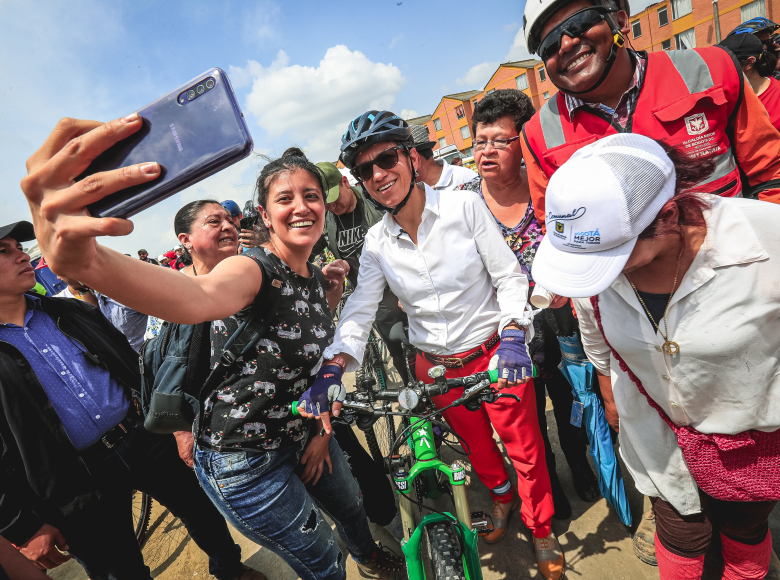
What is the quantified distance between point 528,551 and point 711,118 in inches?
124

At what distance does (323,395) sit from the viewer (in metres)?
1.83

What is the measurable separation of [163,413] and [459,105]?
48.5m

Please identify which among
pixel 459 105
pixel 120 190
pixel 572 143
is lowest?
pixel 572 143

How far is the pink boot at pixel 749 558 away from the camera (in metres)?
1.79

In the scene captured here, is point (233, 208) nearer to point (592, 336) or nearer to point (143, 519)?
point (592, 336)

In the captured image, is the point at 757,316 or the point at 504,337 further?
the point at 504,337

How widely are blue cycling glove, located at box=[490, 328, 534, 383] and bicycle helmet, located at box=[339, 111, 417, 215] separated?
1090 mm

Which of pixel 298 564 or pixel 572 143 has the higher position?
pixel 572 143

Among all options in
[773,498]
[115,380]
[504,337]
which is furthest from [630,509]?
[115,380]

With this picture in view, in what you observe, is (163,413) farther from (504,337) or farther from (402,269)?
(504,337)

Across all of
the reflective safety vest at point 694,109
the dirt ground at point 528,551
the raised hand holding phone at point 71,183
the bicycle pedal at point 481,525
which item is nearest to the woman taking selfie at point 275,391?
the raised hand holding phone at point 71,183

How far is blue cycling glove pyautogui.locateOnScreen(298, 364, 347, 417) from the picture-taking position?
1767 millimetres

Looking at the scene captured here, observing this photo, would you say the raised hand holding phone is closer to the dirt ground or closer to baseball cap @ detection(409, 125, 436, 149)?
the dirt ground

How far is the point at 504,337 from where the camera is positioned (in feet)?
6.66
